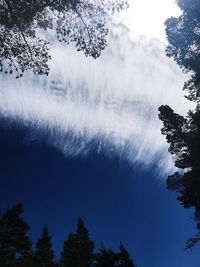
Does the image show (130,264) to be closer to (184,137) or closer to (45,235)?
(184,137)

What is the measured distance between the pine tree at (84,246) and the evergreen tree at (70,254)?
50 cm

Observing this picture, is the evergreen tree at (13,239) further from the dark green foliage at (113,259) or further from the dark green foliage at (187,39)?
the dark green foliage at (187,39)

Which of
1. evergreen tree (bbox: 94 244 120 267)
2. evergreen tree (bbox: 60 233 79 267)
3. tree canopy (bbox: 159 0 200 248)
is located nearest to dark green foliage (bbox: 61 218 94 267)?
evergreen tree (bbox: 60 233 79 267)

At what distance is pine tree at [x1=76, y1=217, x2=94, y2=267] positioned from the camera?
42.5m

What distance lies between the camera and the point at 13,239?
103 ft

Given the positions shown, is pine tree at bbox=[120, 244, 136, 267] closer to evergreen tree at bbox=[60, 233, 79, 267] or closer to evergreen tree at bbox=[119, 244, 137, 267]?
evergreen tree at bbox=[119, 244, 137, 267]

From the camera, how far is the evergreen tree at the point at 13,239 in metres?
29.2

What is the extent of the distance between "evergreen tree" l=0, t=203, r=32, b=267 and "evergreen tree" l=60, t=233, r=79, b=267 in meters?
10.7

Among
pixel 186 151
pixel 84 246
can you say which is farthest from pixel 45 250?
pixel 186 151

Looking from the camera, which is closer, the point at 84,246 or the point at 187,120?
the point at 187,120

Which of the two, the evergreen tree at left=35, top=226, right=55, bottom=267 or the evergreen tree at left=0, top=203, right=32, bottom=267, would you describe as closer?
the evergreen tree at left=0, top=203, right=32, bottom=267

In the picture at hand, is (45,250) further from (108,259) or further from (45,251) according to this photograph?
(108,259)

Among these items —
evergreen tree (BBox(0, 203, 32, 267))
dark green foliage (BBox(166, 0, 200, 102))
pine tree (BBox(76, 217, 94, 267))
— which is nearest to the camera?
dark green foliage (BBox(166, 0, 200, 102))

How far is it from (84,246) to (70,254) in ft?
6.76
